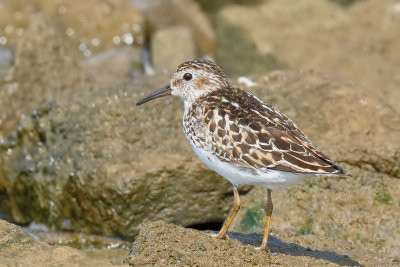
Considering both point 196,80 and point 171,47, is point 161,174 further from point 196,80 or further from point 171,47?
point 171,47

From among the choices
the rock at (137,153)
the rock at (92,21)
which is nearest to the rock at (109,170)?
the rock at (137,153)

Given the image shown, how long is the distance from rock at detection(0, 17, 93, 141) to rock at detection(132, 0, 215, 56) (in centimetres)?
513

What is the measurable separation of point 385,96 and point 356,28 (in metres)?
2.74

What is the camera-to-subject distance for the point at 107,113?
31.4 feet

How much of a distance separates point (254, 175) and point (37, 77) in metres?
6.64

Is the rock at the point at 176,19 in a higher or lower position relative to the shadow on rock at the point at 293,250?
higher

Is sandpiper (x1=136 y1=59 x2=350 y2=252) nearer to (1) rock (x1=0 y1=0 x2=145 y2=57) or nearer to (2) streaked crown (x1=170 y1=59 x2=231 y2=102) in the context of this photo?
(2) streaked crown (x1=170 y1=59 x2=231 y2=102)

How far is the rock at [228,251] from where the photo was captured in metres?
6.24

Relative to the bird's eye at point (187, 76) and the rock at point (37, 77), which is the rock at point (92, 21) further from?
the bird's eye at point (187, 76)

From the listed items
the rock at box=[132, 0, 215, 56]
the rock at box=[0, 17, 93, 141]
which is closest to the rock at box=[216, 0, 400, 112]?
the rock at box=[132, 0, 215, 56]

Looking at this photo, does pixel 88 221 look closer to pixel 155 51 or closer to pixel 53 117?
pixel 53 117

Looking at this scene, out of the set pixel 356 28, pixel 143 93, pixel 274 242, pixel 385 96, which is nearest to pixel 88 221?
pixel 143 93

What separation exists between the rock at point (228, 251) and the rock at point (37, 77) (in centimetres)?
556

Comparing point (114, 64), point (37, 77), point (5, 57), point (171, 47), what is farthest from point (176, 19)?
point (37, 77)
